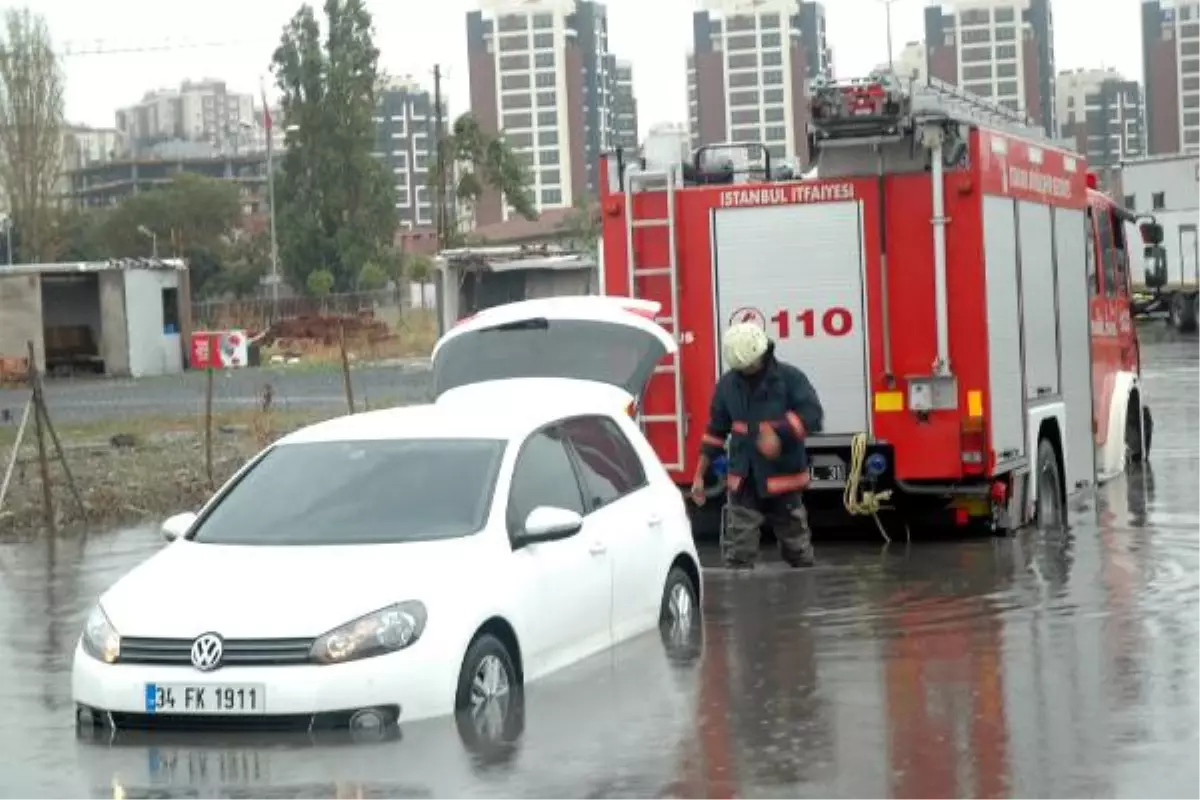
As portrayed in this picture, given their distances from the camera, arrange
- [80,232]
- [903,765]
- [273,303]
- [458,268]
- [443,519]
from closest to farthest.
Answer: [903,765], [443,519], [458,268], [273,303], [80,232]

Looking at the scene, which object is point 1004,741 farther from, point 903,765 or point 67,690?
point 67,690

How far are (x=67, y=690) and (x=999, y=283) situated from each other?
7436 mm

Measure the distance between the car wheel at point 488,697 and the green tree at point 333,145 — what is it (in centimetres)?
8288

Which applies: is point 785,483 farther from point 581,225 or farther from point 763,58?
point 763,58

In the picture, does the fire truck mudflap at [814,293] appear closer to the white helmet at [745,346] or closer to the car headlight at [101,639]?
the white helmet at [745,346]

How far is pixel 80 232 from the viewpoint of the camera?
12106 cm

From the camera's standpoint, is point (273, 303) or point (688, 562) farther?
point (273, 303)

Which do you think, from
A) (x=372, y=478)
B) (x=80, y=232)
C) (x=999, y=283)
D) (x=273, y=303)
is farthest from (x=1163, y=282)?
(x=80, y=232)

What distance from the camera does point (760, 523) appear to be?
1470 centimetres

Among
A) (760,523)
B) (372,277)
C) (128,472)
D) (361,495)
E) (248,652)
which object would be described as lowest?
(128,472)

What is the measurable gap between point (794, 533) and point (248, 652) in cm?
615

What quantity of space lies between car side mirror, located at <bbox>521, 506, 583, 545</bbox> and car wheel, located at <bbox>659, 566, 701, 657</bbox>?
5.07 feet

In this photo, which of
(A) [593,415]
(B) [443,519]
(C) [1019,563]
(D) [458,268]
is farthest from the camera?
(D) [458,268]

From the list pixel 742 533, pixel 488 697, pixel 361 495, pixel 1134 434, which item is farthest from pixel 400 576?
pixel 1134 434
